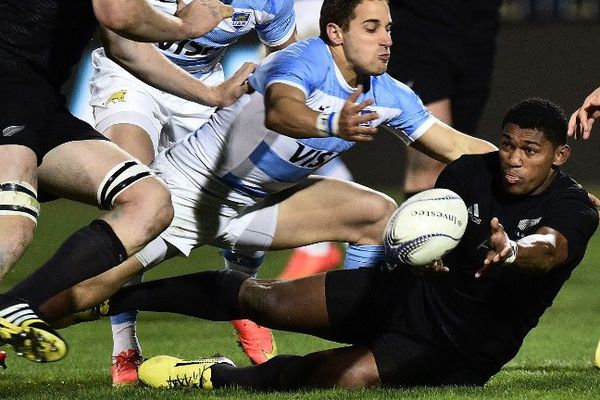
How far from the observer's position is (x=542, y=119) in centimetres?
575

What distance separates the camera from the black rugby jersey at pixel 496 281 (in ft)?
18.6

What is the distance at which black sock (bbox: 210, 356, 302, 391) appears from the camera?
5930 mm

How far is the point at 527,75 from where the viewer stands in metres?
15.0

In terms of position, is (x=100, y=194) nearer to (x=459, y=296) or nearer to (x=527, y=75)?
(x=459, y=296)

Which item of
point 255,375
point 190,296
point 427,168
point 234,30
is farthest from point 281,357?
point 427,168

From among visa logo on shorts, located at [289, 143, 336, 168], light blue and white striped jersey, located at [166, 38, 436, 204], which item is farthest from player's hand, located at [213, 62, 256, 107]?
visa logo on shorts, located at [289, 143, 336, 168]

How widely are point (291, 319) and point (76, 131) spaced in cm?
117

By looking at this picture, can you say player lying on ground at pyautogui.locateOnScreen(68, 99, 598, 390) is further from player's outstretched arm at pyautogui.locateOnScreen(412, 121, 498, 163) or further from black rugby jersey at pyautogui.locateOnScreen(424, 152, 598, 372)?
player's outstretched arm at pyautogui.locateOnScreen(412, 121, 498, 163)

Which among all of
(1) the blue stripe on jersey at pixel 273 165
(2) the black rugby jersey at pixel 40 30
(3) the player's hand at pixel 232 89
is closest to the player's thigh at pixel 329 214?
(1) the blue stripe on jersey at pixel 273 165

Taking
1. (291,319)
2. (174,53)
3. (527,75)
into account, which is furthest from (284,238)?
(527,75)

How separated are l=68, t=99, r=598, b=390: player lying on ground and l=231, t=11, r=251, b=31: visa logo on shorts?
1780 millimetres

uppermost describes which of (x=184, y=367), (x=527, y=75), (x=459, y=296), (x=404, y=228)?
(x=404, y=228)

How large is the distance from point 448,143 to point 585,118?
2.10ft

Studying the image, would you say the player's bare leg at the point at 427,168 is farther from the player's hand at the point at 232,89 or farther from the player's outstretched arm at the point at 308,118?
the player's outstretched arm at the point at 308,118
